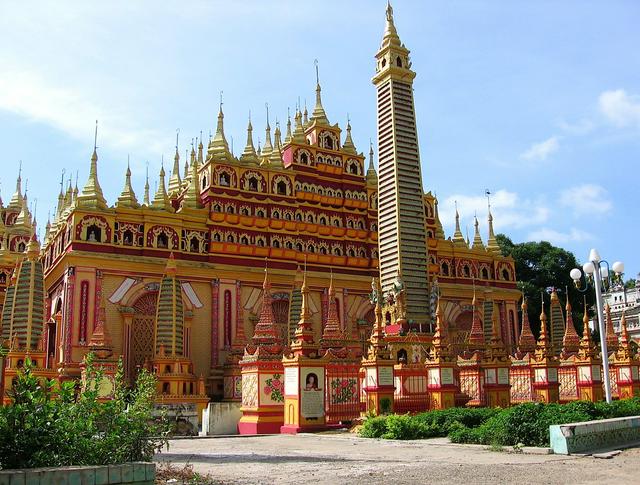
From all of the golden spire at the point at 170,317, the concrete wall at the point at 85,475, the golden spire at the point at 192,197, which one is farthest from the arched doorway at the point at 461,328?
the concrete wall at the point at 85,475

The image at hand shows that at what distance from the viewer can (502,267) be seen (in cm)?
4369

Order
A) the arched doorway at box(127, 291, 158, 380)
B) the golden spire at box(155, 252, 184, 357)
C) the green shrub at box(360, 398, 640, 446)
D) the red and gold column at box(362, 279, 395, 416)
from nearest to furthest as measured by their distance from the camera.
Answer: the green shrub at box(360, 398, 640, 446) < the red and gold column at box(362, 279, 395, 416) < the golden spire at box(155, 252, 184, 357) < the arched doorway at box(127, 291, 158, 380)

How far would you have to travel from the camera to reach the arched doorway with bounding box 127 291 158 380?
30.4 m

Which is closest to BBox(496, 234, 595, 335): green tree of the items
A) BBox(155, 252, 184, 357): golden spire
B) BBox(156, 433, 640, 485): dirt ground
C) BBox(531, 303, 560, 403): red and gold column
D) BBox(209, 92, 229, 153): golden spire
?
BBox(209, 92, 229, 153): golden spire

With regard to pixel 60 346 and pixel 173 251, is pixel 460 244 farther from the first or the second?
pixel 60 346

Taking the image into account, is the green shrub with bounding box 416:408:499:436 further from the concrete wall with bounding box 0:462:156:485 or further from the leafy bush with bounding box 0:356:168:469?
the concrete wall with bounding box 0:462:156:485

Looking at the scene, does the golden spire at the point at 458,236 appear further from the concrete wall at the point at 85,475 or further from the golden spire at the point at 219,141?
the concrete wall at the point at 85,475

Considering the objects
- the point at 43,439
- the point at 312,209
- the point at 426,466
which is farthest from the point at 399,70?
the point at 43,439

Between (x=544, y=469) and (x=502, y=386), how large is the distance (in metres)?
12.8

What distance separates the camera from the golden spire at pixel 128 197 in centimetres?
3269

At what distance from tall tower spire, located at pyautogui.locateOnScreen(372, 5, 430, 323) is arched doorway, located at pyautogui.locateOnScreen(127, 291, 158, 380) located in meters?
10.5

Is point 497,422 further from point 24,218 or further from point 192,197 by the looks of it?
point 24,218

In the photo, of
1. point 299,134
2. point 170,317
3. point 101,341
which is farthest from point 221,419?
point 299,134

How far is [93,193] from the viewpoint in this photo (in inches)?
1248
